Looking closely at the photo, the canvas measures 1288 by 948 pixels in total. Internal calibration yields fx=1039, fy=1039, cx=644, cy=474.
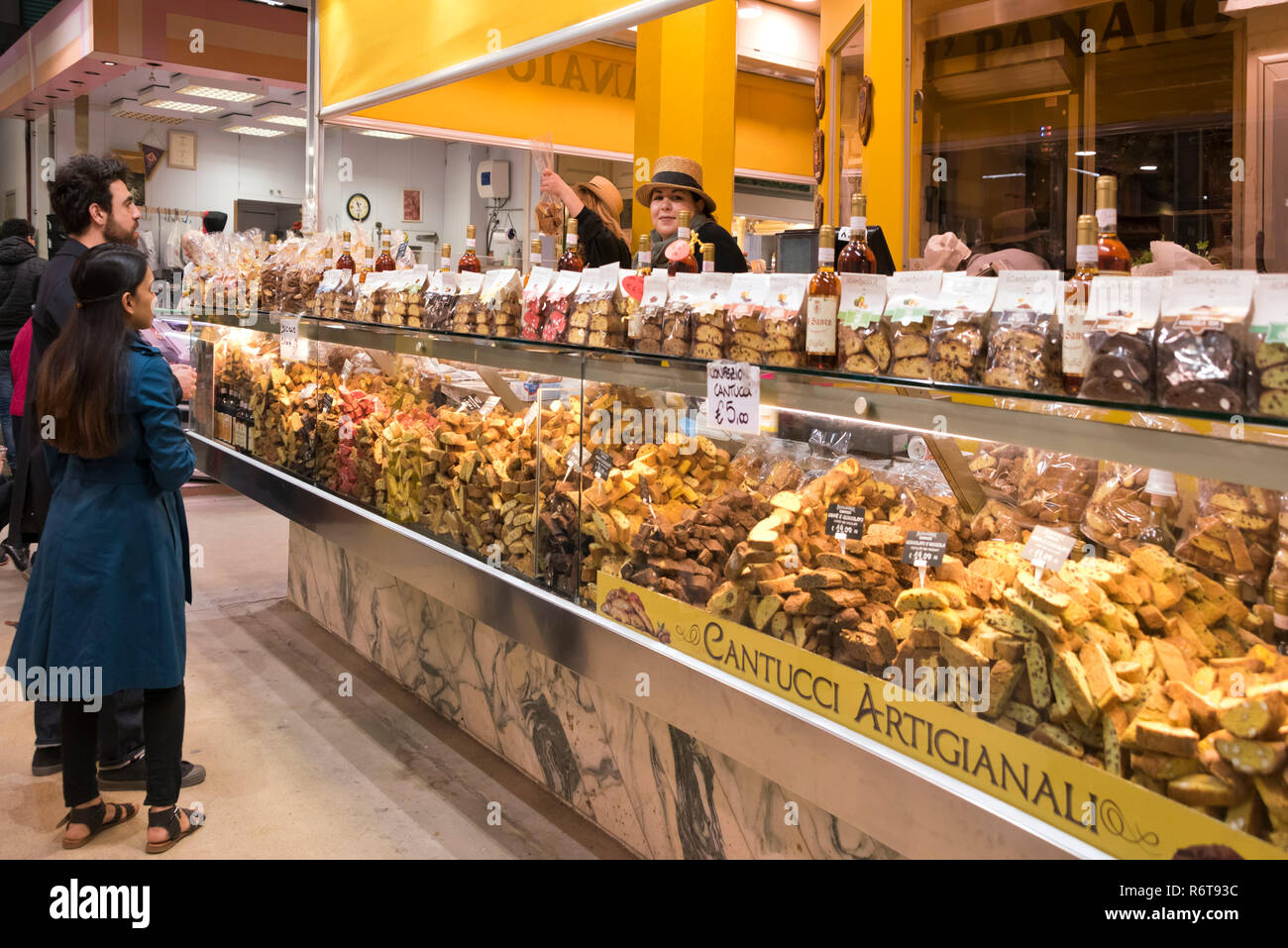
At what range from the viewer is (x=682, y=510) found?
2.38 m

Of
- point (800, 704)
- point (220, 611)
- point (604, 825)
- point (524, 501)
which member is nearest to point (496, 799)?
point (604, 825)

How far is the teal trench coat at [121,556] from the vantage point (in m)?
2.60

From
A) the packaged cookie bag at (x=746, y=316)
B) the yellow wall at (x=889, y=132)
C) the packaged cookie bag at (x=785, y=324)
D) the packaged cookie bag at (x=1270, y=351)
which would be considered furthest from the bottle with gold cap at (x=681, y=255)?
the yellow wall at (x=889, y=132)

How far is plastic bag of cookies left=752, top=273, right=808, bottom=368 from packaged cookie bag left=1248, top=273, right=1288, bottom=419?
82cm

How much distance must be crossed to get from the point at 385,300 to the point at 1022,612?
2.57 metres

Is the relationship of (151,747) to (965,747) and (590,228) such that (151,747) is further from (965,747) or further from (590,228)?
(590,228)

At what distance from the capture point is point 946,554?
1.92 metres

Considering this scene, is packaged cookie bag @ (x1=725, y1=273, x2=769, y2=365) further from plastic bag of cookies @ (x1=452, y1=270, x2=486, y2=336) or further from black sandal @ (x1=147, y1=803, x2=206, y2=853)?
black sandal @ (x1=147, y1=803, x2=206, y2=853)

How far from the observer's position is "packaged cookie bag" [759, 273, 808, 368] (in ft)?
6.56

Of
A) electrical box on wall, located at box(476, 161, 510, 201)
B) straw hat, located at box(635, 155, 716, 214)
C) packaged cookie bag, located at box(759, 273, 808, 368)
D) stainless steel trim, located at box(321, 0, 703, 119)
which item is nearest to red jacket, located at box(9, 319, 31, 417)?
stainless steel trim, located at box(321, 0, 703, 119)

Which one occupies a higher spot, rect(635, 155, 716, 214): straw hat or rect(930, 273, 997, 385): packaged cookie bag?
rect(635, 155, 716, 214): straw hat

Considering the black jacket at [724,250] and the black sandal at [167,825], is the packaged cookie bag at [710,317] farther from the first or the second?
the black sandal at [167,825]

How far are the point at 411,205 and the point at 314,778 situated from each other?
10.7m

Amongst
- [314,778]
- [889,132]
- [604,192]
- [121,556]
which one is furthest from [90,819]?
[889,132]
